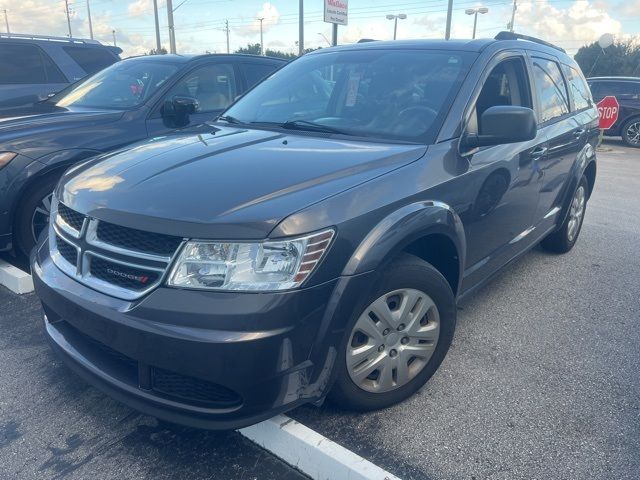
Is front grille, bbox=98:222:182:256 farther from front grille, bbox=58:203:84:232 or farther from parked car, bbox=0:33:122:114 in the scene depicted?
parked car, bbox=0:33:122:114

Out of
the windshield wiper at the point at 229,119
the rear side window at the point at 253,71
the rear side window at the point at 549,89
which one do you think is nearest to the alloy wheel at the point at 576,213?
the rear side window at the point at 549,89

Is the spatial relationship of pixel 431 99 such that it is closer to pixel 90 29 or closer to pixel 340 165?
pixel 340 165

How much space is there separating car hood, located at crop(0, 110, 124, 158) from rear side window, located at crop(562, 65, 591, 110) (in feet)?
12.4

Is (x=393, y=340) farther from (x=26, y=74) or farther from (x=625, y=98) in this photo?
(x=625, y=98)

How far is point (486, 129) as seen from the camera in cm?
276

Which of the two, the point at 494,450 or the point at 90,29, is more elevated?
the point at 90,29

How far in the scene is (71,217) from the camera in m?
2.45

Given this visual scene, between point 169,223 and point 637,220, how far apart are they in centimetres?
614

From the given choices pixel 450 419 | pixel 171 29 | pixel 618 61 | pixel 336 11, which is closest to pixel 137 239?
pixel 450 419

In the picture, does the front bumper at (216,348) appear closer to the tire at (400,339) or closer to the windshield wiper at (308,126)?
the tire at (400,339)

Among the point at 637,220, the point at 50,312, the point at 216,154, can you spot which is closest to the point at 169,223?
the point at 216,154

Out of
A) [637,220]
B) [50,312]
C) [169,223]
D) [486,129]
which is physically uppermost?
[486,129]

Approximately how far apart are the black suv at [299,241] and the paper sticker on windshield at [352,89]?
0.9 inches

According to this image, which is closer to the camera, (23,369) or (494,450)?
(494,450)
